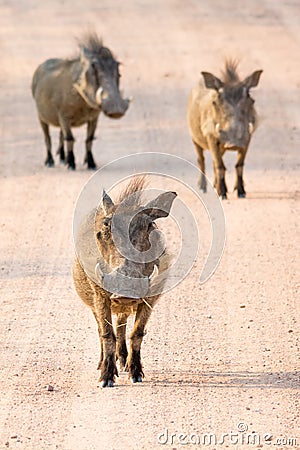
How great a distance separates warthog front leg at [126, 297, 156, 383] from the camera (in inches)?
258

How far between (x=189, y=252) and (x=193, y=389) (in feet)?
10.0

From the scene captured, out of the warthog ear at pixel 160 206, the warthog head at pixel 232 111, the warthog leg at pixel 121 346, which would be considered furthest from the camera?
the warthog head at pixel 232 111

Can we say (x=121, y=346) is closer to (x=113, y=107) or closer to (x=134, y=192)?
(x=134, y=192)

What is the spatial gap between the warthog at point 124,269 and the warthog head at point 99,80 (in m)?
6.78

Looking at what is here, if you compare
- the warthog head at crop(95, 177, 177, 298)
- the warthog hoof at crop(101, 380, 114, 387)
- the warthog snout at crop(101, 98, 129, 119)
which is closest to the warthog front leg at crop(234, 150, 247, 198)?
the warthog snout at crop(101, 98, 129, 119)

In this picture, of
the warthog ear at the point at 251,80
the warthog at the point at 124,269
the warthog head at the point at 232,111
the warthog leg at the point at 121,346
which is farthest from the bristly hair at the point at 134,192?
the warthog ear at the point at 251,80

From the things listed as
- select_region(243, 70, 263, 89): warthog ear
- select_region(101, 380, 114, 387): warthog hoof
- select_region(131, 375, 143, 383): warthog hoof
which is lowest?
select_region(243, 70, 263, 89): warthog ear

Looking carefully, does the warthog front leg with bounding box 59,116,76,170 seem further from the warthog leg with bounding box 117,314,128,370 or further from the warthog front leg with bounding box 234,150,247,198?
the warthog leg with bounding box 117,314,128,370

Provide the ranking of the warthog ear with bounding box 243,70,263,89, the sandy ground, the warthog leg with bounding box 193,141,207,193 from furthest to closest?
1. the warthog leg with bounding box 193,141,207,193
2. the warthog ear with bounding box 243,70,263,89
3. the sandy ground

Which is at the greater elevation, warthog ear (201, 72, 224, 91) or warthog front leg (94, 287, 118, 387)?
warthog front leg (94, 287, 118, 387)

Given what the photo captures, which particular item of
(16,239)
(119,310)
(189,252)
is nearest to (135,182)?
(119,310)

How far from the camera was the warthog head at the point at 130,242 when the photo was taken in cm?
609

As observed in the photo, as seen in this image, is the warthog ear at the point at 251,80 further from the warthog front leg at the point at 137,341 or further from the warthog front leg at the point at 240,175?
the warthog front leg at the point at 137,341

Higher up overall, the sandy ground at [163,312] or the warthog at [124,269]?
the warthog at [124,269]
